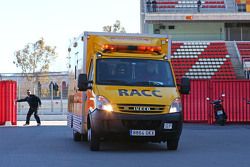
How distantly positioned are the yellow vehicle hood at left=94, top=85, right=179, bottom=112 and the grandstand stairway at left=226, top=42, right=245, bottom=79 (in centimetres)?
2605

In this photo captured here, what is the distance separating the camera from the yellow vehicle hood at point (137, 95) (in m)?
13.0

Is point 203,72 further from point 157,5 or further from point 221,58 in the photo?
point 157,5

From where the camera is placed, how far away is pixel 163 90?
13.6m

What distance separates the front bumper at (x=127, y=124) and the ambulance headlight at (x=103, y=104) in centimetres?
9

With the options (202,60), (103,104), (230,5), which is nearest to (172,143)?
(103,104)

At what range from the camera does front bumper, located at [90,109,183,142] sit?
42.3 ft

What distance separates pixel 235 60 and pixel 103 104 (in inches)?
1160

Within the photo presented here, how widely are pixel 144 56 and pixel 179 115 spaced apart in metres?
1.94

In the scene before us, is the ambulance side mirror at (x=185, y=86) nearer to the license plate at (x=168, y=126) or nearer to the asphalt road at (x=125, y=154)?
the license plate at (x=168, y=126)

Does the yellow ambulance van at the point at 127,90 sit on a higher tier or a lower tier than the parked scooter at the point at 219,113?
higher

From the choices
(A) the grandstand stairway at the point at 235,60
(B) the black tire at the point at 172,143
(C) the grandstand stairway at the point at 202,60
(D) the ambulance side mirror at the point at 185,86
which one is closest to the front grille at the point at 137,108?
(B) the black tire at the point at 172,143

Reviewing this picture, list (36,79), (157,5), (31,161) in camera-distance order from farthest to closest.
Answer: (157,5), (36,79), (31,161)

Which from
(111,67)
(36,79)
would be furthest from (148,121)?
(36,79)

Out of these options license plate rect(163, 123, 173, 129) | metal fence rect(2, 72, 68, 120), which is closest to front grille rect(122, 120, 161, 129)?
license plate rect(163, 123, 173, 129)
